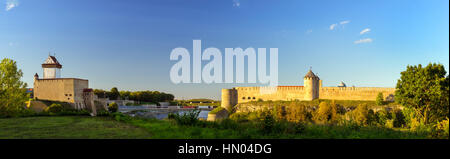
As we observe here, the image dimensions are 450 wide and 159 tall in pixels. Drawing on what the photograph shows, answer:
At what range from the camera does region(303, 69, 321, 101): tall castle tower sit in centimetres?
3994

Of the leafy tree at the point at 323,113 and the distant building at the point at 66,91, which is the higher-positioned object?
the distant building at the point at 66,91

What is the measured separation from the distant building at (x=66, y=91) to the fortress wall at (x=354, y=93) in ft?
136

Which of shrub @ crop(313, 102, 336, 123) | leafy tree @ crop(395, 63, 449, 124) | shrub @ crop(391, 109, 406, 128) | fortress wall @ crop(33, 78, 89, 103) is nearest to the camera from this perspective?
leafy tree @ crop(395, 63, 449, 124)

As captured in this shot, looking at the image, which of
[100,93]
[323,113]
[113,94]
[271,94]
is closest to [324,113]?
[323,113]

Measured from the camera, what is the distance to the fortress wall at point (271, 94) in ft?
138

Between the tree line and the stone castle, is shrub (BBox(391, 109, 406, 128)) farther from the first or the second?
the tree line

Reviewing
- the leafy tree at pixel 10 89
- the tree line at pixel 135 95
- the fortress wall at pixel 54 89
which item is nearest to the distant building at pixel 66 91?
the fortress wall at pixel 54 89

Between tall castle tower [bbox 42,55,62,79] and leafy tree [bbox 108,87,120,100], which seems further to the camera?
leafy tree [bbox 108,87,120,100]

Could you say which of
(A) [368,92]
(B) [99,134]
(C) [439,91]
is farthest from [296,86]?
(B) [99,134]

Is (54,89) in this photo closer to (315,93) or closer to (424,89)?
(315,93)

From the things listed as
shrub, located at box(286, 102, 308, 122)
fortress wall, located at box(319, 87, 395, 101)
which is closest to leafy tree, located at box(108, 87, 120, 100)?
shrub, located at box(286, 102, 308, 122)

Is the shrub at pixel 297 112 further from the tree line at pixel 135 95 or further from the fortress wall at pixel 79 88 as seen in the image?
the tree line at pixel 135 95
